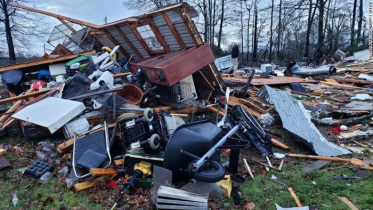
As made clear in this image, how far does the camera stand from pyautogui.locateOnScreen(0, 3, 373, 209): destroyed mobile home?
318 cm

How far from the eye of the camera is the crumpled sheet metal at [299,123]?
436 cm

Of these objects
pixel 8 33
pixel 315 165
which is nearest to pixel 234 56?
pixel 315 165

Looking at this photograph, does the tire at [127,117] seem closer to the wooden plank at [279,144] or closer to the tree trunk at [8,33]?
the wooden plank at [279,144]

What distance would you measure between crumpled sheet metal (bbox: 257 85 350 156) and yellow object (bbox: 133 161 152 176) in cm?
266

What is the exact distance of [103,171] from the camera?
3508 millimetres

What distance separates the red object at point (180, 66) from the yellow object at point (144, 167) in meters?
2.31

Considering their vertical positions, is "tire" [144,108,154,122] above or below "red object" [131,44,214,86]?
below

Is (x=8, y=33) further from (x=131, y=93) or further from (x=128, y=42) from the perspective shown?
(x=131, y=93)

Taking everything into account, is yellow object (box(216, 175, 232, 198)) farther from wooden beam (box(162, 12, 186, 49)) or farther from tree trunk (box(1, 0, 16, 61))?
tree trunk (box(1, 0, 16, 61))

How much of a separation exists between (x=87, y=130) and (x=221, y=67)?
10236 millimetres

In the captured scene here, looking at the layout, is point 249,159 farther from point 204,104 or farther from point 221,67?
point 221,67

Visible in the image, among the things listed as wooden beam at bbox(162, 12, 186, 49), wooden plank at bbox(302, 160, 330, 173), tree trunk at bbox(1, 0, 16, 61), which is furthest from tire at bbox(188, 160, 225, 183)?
tree trunk at bbox(1, 0, 16, 61)

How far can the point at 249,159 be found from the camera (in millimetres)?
4230

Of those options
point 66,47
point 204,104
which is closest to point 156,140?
point 204,104
